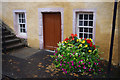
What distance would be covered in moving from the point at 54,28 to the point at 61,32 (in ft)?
1.86

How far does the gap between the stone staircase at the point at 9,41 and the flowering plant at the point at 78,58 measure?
3.36 metres

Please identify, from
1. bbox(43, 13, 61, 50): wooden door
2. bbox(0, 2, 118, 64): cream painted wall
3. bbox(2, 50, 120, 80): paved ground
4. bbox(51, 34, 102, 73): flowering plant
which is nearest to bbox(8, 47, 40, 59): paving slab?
bbox(2, 50, 120, 80): paved ground

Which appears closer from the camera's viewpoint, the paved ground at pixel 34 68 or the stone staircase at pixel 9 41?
the paved ground at pixel 34 68

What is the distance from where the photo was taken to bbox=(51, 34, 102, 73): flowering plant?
15.8ft

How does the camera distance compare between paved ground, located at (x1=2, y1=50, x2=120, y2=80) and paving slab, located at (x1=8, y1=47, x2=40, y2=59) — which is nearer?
paved ground, located at (x1=2, y1=50, x2=120, y2=80)

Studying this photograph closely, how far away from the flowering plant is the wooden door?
6.33 ft

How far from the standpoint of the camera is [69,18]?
6.50m

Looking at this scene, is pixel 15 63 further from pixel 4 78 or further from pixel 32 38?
pixel 32 38

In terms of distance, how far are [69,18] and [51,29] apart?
1.37 metres

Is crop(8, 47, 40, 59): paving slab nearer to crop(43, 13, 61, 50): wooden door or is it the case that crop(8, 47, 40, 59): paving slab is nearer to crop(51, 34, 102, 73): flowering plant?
crop(43, 13, 61, 50): wooden door

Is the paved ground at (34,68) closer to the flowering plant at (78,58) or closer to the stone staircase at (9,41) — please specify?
the flowering plant at (78,58)

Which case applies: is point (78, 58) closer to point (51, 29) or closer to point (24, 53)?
point (51, 29)

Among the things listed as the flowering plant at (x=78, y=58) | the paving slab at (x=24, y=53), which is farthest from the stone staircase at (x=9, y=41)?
the flowering plant at (x=78, y=58)

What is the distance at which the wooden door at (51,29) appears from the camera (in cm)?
704
